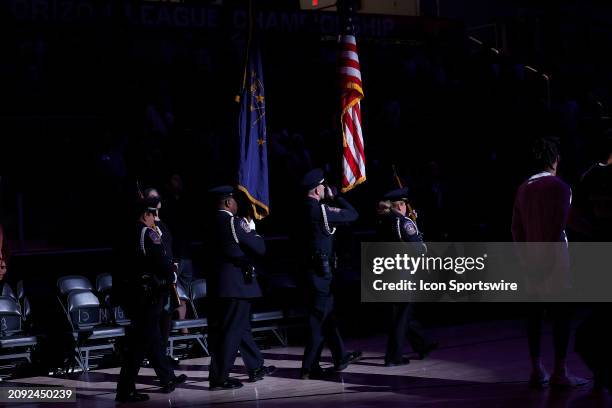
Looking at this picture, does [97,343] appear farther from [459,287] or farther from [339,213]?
[459,287]

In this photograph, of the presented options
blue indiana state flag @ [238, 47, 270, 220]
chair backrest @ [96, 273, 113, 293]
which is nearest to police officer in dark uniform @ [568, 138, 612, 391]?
blue indiana state flag @ [238, 47, 270, 220]

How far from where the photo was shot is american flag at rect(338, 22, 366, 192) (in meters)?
10.3

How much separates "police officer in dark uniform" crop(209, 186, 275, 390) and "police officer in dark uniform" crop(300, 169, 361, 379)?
1.94ft

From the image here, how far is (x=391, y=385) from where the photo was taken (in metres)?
8.38

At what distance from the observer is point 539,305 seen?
741 cm

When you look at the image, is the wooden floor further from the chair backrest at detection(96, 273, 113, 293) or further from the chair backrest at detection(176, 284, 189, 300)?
the chair backrest at detection(96, 273, 113, 293)

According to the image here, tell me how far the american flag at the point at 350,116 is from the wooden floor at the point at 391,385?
1.94m

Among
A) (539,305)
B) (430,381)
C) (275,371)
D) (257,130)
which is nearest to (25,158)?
(257,130)

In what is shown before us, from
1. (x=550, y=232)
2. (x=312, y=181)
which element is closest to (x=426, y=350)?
(x=312, y=181)

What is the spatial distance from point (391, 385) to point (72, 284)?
152 inches

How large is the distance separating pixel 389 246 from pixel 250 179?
1560 millimetres

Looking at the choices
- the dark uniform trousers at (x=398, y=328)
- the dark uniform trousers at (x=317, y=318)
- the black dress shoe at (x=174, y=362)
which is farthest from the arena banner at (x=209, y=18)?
the dark uniform trousers at (x=398, y=328)

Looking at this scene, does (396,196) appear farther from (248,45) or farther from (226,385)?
(226,385)

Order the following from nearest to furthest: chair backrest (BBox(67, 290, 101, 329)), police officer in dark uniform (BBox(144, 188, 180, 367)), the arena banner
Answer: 1. police officer in dark uniform (BBox(144, 188, 180, 367))
2. chair backrest (BBox(67, 290, 101, 329))
3. the arena banner
